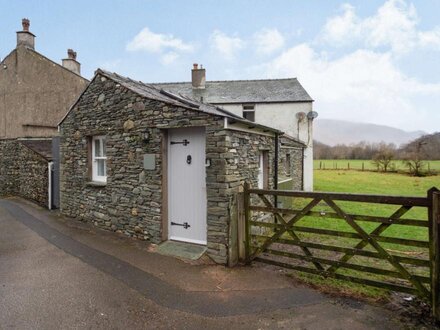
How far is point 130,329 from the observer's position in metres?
3.47

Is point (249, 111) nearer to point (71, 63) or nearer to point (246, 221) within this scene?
point (71, 63)

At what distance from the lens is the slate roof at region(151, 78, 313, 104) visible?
18.0 meters

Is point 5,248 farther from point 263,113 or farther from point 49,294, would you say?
point 263,113

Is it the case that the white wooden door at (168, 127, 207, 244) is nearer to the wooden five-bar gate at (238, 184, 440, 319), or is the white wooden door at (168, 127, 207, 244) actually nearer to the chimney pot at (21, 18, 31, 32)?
the wooden five-bar gate at (238, 184, 440, 319)

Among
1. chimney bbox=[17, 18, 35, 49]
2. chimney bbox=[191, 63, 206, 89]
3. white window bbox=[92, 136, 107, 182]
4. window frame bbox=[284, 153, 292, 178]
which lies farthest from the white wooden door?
chimney bbox=[191, 63, 206, 89]

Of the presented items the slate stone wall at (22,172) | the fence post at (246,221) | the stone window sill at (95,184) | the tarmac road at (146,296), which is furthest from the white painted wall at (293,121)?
the tarmac road at (146,296)

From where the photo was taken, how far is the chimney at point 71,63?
17.3 m

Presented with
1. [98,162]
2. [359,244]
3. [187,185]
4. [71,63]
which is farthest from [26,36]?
[359,244]

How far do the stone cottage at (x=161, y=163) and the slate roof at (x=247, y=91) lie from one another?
408 inches

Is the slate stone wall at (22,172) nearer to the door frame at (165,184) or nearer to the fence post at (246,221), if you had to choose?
the door frame at (165,184)

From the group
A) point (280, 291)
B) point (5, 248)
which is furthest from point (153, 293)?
point (5, 248)

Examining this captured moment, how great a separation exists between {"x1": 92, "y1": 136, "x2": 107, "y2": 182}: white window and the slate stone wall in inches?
154

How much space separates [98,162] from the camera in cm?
855

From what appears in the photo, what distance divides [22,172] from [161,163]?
10.6 m
